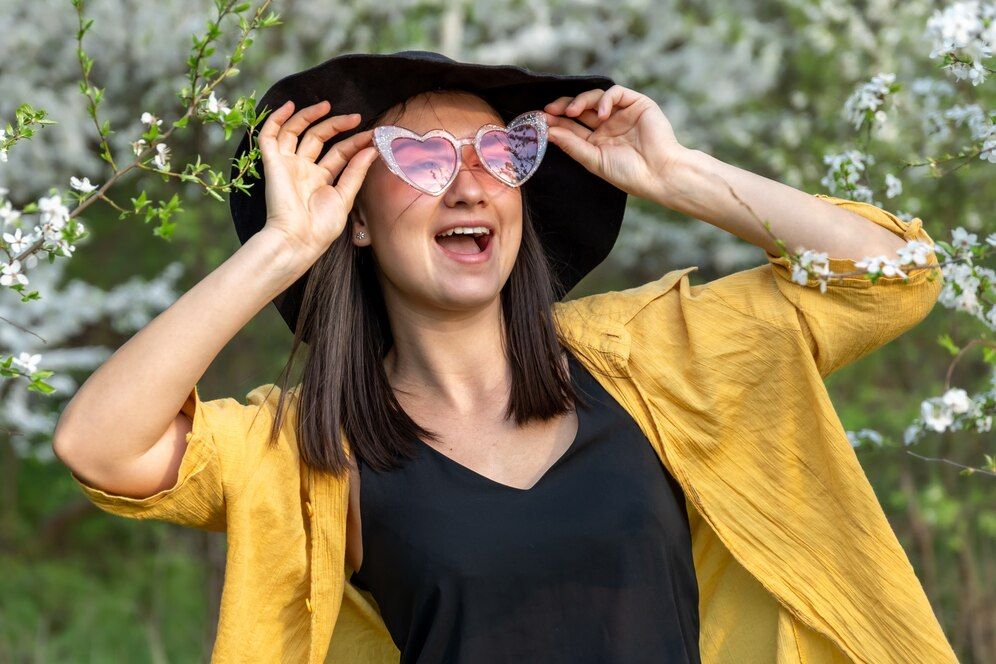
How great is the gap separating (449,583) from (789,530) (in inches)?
25.7

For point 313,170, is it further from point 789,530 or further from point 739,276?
point 789,530

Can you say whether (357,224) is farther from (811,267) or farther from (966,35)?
(966,35)

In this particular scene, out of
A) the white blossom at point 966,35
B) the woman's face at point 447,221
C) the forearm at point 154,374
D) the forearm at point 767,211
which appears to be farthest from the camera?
the woman's face at point 447,221

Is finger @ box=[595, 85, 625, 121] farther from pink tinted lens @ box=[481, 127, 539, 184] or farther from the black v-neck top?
the black v-neck top

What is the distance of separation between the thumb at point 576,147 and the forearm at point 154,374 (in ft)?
2.40

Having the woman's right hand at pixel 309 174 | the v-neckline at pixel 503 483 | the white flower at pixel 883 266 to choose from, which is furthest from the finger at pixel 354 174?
the white flower at pixel 883 266

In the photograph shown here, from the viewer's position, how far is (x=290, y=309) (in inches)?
108

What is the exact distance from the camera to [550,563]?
229 cm

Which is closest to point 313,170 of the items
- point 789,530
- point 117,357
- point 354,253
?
point 354,253

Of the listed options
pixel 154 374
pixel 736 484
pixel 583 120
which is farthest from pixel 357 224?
pixel 736 484

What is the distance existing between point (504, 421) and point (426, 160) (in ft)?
1.78

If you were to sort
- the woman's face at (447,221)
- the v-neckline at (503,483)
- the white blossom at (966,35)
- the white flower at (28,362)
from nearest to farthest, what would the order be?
the white flower at (28,362)
the white blossom at (966,35)
the v-neckline at (503,483)
the woman's face at (447,221)

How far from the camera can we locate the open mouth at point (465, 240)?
2514mm

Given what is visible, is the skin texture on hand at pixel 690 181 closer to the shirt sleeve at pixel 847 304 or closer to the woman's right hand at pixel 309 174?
the shirt sleeve at pixel 847 304
